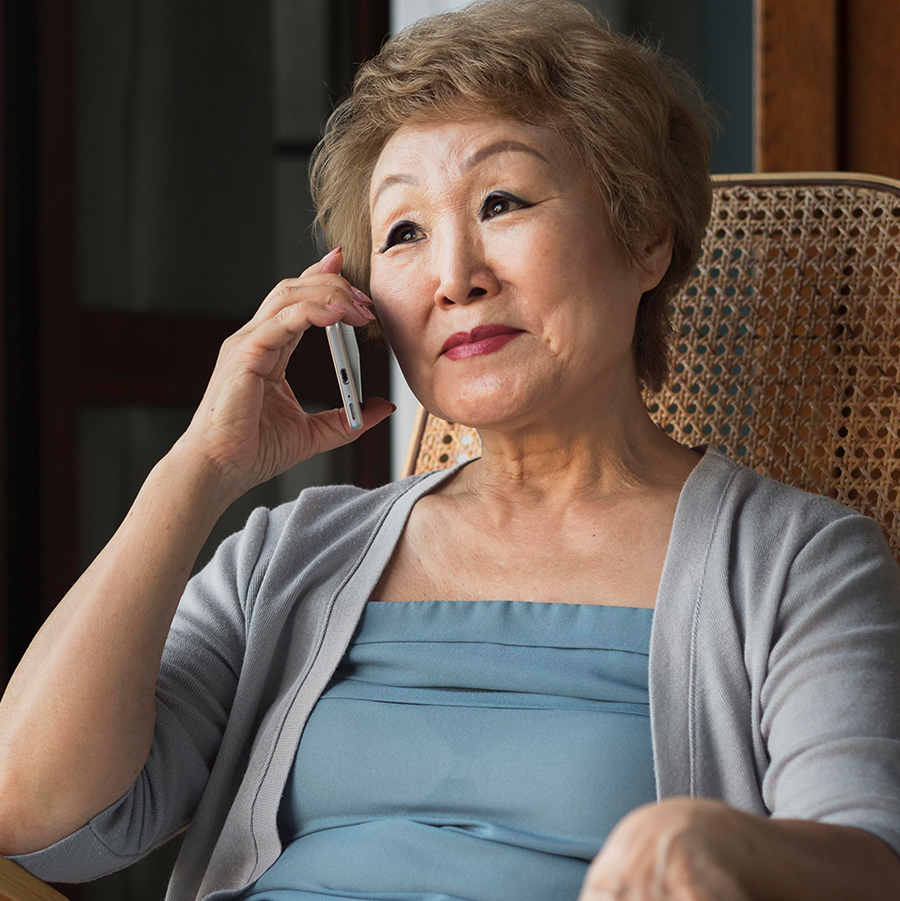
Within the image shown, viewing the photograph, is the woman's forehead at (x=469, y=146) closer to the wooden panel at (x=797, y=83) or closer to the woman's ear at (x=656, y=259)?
the woman's ear at (x=656, y=259)

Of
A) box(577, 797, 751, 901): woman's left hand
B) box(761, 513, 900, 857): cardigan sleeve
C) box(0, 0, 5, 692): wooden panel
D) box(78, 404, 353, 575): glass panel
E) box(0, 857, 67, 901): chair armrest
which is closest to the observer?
box(577, 797, 751, 901): woman's left hand

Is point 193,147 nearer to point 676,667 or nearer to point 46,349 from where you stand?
point 46,349

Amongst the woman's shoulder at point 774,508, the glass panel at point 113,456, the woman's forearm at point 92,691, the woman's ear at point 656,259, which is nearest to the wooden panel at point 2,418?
the glass panel at point 113,456

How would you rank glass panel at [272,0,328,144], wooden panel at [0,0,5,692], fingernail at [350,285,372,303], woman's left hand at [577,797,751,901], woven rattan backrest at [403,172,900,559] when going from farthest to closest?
glass panel at [272,0,328,144] < wooden panel at [0,0,5,692] < woven rattan backrest at [403,172,900,559] < fingernail at [350,285,372,303] < woman's left hand at [577,797,751,901]

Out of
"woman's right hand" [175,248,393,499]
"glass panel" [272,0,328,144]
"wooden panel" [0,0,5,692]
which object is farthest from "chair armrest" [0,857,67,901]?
"glass panel" [272,0,328,144]

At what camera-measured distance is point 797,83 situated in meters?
1.79

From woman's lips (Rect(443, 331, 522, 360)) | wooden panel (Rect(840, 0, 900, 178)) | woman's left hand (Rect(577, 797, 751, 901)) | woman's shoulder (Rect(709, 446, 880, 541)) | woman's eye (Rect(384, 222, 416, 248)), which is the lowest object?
woman's left hand (Rect(577, 797, 751, 901))

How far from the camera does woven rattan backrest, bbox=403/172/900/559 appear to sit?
58.4 inches

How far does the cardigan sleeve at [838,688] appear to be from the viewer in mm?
859

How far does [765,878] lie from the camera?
2.32ft

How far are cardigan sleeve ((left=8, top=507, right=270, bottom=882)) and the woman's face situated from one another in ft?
1.12

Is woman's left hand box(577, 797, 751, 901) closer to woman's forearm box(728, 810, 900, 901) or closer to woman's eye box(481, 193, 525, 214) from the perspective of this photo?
woman's forearm box(728, 810, 900, 901)

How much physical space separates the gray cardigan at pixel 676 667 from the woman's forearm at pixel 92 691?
Answer: 4cm

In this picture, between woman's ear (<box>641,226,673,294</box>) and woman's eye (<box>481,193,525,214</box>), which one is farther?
woman's ear (<box>641,226,673,294</box>)
